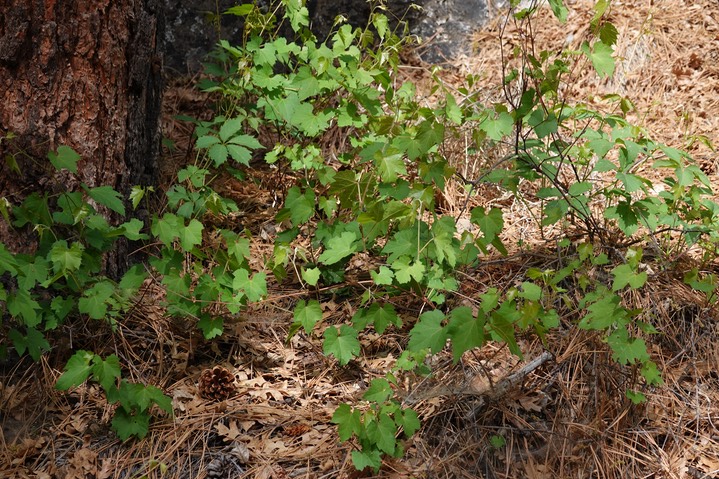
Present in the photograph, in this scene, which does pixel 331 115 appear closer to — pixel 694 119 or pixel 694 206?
pixel 694 206

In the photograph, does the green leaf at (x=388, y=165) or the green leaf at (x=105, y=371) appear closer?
the green leaf at (x=105, y=371)

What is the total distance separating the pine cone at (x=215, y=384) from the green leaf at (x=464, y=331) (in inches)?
37.6

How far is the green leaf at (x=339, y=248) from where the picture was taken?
252cm

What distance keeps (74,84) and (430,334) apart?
62.5 inches

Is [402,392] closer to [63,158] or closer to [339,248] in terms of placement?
[339,248]

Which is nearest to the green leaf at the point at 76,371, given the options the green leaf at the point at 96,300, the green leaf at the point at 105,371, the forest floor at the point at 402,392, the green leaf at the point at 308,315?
the green leaf at the point at 105,371

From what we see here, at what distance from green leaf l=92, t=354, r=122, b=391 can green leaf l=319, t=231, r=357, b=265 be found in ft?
2.63

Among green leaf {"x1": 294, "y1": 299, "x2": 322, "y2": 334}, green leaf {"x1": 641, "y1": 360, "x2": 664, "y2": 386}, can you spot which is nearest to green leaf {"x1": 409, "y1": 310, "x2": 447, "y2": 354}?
green leaf {"x1": 294, "y1": 299, "x2": 322, "y2": 334}

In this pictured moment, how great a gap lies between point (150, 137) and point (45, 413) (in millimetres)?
1201

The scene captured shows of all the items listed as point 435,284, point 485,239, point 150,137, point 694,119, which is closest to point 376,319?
point 435,284

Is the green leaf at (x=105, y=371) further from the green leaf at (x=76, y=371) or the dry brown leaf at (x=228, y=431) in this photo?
the dry brown leaf at (x=228, y=431)

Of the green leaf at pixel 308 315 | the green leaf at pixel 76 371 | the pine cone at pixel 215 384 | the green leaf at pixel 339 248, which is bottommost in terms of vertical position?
the pine cone at pixel 215 384

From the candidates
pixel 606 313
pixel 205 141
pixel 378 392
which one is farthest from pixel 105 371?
pixel 606 313

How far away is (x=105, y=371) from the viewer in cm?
224
